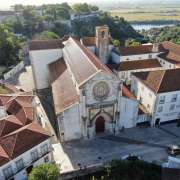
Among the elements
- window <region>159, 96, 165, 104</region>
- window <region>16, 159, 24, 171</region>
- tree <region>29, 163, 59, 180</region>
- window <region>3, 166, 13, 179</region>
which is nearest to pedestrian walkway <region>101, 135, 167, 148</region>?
window <region>159, 96, 165, 104</region>

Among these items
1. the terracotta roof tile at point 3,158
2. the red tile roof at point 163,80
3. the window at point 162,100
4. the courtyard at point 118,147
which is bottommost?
the courtyard at point 118,147

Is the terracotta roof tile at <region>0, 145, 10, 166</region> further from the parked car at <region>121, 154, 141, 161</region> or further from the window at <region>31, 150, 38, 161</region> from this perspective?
the parked car at <region>121, 154, 141, 161</region>

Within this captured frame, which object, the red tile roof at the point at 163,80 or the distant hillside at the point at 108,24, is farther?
the distant hillside at the point at 108,24

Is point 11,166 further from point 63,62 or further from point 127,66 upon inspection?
point 127,66

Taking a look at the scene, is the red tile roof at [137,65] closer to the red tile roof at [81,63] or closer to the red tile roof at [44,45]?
the red tile roof at [81,63]

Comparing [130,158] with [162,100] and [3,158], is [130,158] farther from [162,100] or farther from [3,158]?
[3,158]

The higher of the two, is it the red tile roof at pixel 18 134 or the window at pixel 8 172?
the red tile roof at pixel 18 134

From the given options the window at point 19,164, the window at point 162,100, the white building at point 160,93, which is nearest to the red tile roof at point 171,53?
the white building at point 160,93
